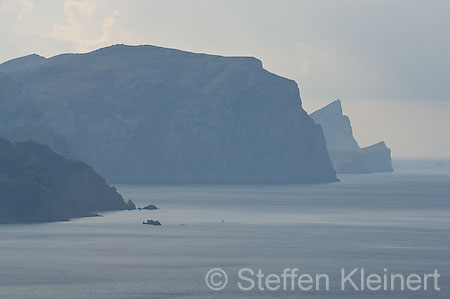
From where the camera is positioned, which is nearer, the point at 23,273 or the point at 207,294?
the point at 207,294

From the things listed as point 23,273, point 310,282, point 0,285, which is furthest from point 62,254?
point 310,282

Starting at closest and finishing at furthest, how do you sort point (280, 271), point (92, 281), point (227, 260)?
point (92, 281) → point (280, 271) → point (227, 260)

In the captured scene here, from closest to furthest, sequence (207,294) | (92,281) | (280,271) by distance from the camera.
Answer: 1. (207,294)
2. (92,281)
3. (280,271)

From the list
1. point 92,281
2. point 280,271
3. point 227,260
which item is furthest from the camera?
point 227,260

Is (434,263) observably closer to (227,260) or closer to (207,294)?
(227,260)

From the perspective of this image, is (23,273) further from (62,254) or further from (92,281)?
(62,254)

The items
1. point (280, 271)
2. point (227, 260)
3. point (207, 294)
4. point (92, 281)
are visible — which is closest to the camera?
point (207, 294)

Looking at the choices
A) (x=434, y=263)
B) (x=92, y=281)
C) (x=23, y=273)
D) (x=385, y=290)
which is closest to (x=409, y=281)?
(x=385, y=290)

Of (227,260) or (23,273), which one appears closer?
(23,273)
